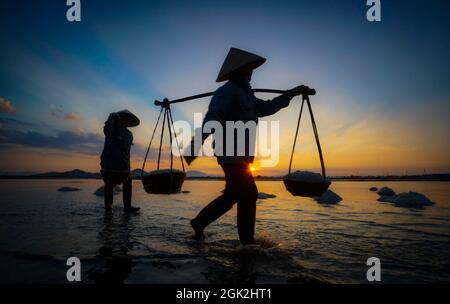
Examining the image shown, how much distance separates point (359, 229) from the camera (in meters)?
4.83

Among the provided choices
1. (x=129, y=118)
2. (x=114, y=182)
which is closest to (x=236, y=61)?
(x=129, y=118)

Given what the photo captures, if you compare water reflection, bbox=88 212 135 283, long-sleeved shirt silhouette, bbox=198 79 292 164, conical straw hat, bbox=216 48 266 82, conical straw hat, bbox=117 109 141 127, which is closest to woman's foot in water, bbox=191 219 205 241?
water reflection, bbox=88 212 135 283

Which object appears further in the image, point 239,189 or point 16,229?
point 16,229

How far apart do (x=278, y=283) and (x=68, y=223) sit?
423 cm

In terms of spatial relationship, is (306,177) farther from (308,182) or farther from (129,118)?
(129,118)

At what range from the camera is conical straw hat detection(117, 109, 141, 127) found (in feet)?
20.3

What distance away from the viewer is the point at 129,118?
633cm

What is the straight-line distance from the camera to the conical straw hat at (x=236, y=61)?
10.8ft

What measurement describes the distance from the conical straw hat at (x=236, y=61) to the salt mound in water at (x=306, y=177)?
1.49 metres

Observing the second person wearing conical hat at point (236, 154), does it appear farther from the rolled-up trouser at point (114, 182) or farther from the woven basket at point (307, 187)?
the rolled-up trouser at point (114, 182)

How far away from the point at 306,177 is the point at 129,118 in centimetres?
444

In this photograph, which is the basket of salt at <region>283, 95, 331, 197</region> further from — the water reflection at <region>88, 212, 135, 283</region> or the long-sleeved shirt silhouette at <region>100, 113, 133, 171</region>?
the long-sleeved shirt silhouette at <region>100, 113, 133, 171</region>
